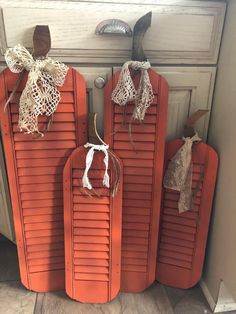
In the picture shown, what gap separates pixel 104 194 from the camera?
100cm

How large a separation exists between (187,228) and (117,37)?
28.8 inches

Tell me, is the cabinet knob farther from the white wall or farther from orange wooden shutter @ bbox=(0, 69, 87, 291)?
the white wall

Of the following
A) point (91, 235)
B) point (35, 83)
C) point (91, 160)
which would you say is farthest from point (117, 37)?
point (91, 235)

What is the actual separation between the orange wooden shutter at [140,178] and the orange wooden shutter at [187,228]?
0.07 meters

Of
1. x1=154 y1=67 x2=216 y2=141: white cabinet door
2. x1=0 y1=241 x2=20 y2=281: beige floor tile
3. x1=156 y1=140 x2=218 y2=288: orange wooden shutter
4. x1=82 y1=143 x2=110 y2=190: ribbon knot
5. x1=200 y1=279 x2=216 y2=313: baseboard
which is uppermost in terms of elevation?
x1=154 y1=67 x2=216 y2=141: white cabinet door

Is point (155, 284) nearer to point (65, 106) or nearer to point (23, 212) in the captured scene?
point (23, 212)

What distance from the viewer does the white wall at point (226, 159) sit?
36.8 inches

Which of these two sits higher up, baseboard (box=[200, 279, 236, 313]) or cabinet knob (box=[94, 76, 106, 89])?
cabinet knob (box=[94, 76, 106, 89])

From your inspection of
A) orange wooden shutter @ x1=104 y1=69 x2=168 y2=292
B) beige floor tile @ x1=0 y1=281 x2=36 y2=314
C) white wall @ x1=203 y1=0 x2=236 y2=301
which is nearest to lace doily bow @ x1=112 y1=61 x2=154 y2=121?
orange wooden shutter @ x1=104 y1=69 x2=168 y2=292

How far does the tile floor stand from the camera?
1077 millimetres

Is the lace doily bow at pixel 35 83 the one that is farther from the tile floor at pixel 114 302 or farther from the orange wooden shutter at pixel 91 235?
the tile floor at pixel 114 302

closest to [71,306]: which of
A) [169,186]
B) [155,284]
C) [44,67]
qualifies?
[155,284]

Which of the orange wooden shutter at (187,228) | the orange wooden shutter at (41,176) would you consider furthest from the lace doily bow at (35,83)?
the orange wooden shutter at (187,228)

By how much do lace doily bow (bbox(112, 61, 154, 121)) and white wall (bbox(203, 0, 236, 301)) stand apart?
264mm
